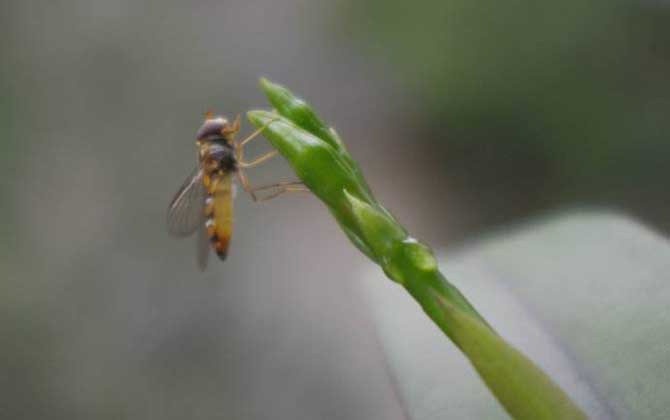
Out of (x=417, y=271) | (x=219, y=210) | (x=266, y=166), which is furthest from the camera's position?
(x=266, y=166)

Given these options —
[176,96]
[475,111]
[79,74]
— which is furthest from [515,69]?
[79,74]

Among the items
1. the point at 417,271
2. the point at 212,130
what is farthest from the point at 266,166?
the point at 417,271

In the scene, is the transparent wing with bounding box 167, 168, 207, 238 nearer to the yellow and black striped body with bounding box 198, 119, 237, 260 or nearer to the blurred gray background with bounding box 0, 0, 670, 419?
the yellow and black striped body with bounding box 198, 119, 237, 260

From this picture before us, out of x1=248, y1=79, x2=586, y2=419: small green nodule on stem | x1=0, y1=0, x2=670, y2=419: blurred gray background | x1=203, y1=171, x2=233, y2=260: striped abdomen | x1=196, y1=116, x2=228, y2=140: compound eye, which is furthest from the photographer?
x1=0, y1=0, x2=670, y2=419: blurred gray background

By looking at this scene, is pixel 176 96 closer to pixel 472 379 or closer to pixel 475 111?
pixel 475 111

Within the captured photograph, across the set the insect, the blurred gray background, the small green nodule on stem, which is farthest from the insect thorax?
the blurred gray background

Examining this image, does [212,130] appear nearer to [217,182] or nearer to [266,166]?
[217,182]

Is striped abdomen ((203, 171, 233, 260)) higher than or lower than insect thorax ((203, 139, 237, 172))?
lower

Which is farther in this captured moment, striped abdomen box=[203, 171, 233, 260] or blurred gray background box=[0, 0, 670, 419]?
blurred gray background box=[0, 0, 670, 419]
